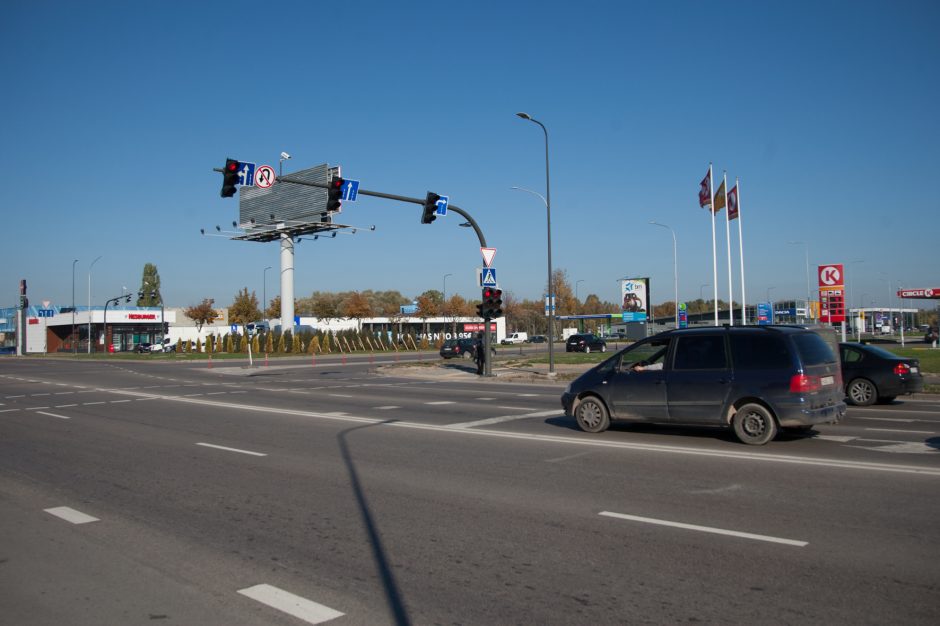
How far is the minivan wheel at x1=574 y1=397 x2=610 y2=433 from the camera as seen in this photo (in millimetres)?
12591

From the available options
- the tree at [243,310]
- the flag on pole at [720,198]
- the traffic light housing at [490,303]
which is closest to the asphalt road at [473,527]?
the traffic light housing at [490,303]

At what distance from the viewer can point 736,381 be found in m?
11.0

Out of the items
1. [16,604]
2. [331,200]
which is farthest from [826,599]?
[331,200]

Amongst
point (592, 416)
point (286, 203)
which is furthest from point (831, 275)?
point (286, 203)

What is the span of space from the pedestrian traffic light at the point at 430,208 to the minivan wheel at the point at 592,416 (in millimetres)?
12931

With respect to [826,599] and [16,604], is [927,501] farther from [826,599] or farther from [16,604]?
[16,604]

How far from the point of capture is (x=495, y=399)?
2012cm

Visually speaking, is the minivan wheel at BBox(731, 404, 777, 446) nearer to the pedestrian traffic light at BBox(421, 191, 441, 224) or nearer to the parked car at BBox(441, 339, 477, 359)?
the pedestrian traffic light at BBox(421, 191, 441, 224)

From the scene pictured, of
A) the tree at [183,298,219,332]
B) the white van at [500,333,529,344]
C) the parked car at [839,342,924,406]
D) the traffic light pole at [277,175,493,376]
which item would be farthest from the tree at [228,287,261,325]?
the parked car at [839,342,924,406]

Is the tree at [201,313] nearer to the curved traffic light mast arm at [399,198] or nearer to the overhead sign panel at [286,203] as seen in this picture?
the overhead sign panel at [286,203]

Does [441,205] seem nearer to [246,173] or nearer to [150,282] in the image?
[246,173]

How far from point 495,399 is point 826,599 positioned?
50.2ft

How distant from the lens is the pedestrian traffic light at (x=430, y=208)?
24359mm

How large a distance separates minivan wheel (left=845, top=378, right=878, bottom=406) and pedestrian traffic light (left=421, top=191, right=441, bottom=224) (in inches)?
532
